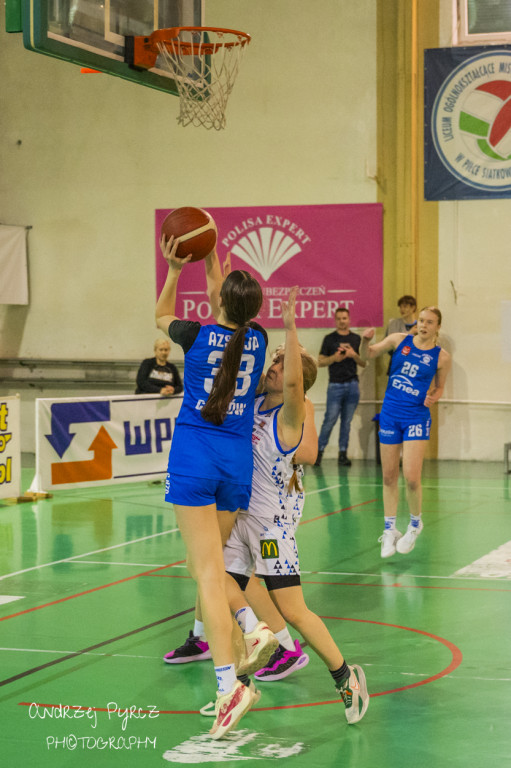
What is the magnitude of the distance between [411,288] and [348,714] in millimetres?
12553

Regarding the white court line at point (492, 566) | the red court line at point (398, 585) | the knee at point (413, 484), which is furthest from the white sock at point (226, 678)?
the knee at point (413, 484)

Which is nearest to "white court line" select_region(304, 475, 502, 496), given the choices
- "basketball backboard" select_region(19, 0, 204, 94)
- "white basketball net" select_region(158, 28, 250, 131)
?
"white basketball net" select_region(158, 28, 250, 131)

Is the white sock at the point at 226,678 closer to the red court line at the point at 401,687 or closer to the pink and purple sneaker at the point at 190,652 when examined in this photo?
the red court line at the point at 401,687

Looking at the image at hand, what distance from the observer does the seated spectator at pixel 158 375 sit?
14.9 meters

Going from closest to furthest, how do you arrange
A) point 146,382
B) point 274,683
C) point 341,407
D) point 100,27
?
point 274,683, point 100,27, point 146,382, point 341,407

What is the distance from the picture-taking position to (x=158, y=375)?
15.0 meters

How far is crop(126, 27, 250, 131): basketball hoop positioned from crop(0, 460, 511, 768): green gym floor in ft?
13.9

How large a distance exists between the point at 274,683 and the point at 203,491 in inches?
58.6

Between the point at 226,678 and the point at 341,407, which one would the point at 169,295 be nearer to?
the point at 226,678

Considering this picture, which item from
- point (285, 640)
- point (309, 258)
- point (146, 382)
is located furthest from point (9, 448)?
point (285, 640)

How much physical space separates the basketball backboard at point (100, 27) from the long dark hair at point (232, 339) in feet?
12.4

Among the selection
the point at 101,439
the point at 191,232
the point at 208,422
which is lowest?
the point at 101,439

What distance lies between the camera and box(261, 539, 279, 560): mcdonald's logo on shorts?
209 inches

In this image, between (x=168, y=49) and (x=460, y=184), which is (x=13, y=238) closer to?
(x=460, y=184)
